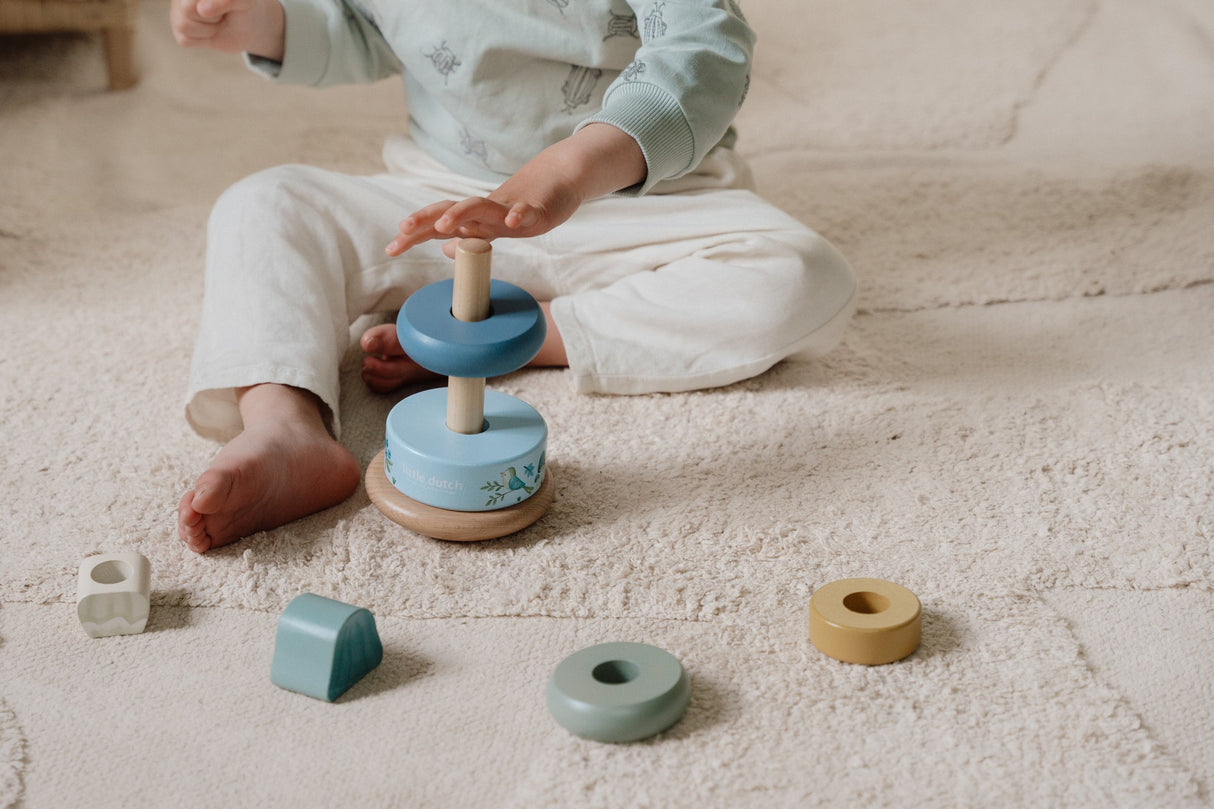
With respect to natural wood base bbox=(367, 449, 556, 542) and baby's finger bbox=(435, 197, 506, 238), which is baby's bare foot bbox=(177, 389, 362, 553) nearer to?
natural wood base bbox=(367, 449, 556, 542)

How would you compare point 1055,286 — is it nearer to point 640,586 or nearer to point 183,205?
point 640,586

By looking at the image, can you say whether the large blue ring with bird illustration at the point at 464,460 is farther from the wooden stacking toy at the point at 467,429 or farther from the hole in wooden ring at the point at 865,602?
the hole in wooden ring at the point at 865,602

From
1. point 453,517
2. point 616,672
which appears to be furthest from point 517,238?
point 616,672

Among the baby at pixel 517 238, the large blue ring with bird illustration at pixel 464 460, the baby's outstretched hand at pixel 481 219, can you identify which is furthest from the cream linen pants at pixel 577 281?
the baby's outstretched hand at pixel 481 219

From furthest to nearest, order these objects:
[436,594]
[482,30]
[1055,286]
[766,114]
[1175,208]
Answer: [766,114]
[1175,208]
[1055,286]
[482,30]
[436,594]

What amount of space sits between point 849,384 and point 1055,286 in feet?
1.08

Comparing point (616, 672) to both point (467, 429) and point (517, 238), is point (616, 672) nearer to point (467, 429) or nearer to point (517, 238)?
point (467, 429)

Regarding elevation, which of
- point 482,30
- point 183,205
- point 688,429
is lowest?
point 183,205

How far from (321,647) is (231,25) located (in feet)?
2.01

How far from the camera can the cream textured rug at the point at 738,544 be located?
0.63 meters

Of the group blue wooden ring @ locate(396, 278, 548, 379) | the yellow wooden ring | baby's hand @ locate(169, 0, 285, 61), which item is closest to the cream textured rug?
the yellow wooden ring

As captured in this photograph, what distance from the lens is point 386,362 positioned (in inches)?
39.5

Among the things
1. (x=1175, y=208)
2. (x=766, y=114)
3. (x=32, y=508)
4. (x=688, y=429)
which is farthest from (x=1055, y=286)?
(x=32, y=508)

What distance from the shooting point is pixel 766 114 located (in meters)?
1.72
